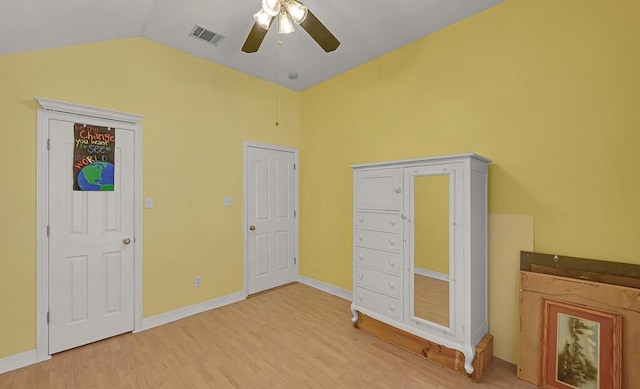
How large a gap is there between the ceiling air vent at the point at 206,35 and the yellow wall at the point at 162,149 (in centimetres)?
44

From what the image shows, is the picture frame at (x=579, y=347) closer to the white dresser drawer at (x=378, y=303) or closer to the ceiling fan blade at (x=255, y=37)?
the white dresser drawer at (x=378, y=303)

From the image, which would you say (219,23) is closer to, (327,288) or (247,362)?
(247,362)

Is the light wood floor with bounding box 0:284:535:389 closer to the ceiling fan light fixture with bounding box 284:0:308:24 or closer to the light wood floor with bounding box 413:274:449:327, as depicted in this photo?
the light wood floor with bounding box 413:274:449:327

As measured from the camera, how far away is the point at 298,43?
2.93 m

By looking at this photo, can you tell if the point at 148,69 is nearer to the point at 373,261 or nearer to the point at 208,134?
the point at 208,134

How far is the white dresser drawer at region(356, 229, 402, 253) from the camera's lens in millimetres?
2473

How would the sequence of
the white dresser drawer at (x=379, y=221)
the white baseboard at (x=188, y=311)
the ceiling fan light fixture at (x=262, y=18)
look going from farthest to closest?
1. the white baseboard at (x=188, y=311)
2. the white dresser drawer at (x=379, y=221)
3. the ceiling fan light fixture at (x=262, y=18)

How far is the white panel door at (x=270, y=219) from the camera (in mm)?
3738

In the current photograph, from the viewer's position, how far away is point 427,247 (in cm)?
234

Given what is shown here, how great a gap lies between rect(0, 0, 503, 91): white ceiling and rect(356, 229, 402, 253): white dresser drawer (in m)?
2.06

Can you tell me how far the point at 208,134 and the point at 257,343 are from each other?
2448 millimetres

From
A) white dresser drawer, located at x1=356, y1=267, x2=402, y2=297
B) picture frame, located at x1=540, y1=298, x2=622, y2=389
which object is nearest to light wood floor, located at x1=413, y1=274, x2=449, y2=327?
white dresser drawer, located at x1=356, y1=267, x2=402, y2=297

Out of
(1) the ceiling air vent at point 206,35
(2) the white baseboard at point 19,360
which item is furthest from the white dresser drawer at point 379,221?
(2) the white baseboard at point 19,360

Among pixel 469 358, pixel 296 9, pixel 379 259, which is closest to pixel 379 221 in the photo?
pixel 379 259
